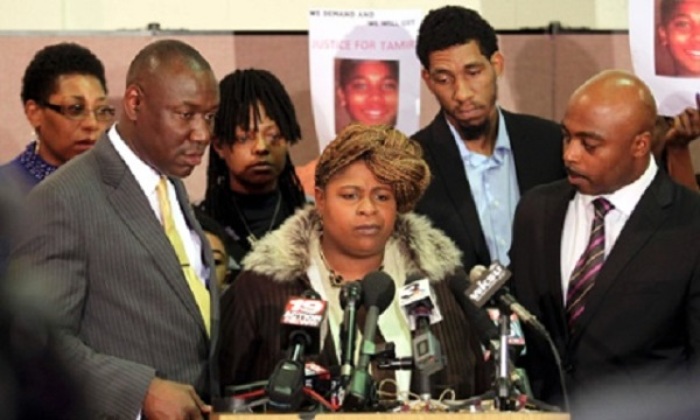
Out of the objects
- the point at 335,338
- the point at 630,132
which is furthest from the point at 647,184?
the point at 335,338

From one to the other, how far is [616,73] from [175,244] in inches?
68.2

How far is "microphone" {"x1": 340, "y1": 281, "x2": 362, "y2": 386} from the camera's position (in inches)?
154

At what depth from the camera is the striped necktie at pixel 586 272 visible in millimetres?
4910

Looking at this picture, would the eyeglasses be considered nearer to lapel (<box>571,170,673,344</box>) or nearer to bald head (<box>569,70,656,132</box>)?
bald head (<box>569,70,656,132</box>)

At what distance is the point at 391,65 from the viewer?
6.41 metres

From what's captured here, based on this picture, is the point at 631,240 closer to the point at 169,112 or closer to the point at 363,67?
the point at 169,112

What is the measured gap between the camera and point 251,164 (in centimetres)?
580

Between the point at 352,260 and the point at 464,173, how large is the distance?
1.06 m

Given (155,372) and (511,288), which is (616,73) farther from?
(155,372)

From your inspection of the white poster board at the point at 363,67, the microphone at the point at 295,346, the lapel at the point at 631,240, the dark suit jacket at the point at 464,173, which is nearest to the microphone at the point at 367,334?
the microphone at the point at 295,346

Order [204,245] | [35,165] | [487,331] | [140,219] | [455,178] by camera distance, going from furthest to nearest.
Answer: [455,178]
[35,165]
[204,245]
[140,219]
[487,331]

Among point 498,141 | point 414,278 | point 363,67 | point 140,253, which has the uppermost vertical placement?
point 363,67

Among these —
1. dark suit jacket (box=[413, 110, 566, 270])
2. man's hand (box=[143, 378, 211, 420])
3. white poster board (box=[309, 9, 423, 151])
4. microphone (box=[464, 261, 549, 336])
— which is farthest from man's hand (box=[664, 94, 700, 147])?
man's hand (box=[143, 378, 211, 420])

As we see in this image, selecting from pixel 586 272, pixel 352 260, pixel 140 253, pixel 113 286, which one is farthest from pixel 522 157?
pixel 113 286
